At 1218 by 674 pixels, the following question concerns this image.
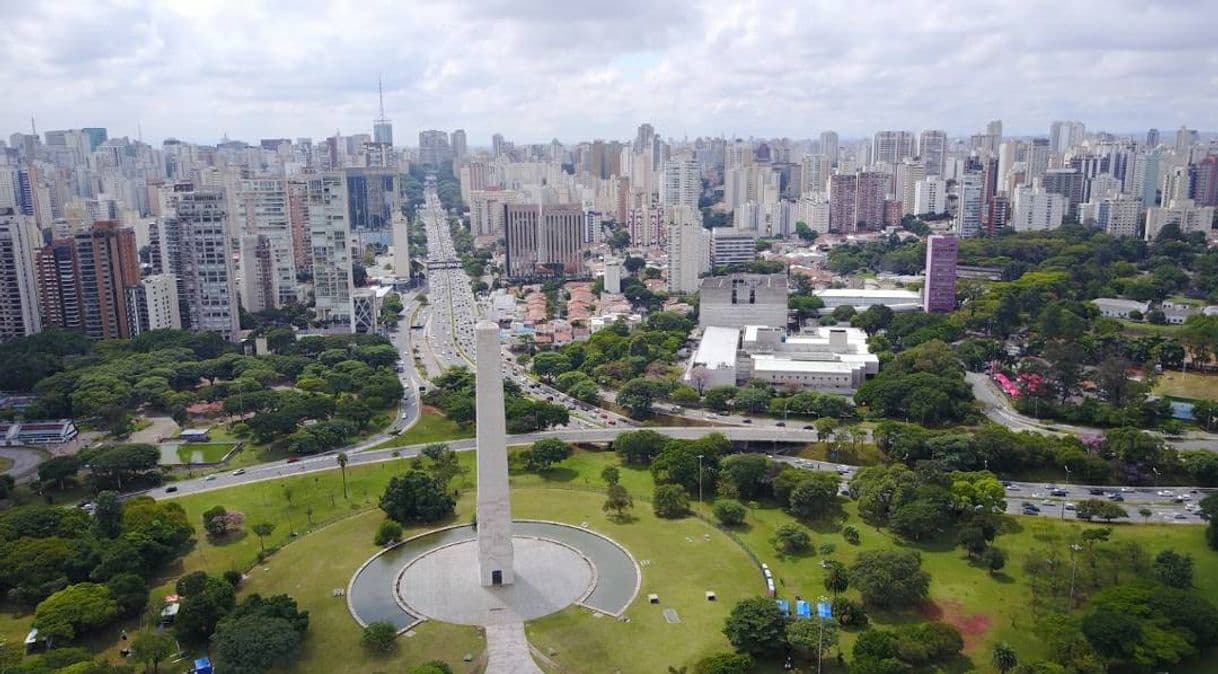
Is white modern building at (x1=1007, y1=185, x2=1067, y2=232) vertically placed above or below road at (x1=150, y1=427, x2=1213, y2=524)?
above

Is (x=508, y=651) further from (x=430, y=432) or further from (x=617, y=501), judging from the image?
(x=430, y=432)

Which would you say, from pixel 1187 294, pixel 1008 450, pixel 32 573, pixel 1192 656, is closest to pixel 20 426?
pixel 32 573

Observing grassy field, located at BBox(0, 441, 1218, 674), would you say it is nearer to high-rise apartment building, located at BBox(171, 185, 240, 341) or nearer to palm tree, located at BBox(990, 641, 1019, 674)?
palm tree, located at BBox(990, 641, 1019, 674)

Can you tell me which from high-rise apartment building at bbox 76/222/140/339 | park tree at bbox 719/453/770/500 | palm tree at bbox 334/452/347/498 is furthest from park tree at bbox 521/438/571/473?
high-rise apartment building at bbox 76/222/140/339

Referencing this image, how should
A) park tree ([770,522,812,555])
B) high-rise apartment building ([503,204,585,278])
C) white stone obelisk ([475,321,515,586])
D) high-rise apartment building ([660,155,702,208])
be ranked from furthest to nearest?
1. high-rise apartment building ([660,155,702,208])
2. high-rise apartment building ([503,204,585,278])
3. park tree ([770,522,812,555])
4. white stone obelisk ([475,321,515,586])

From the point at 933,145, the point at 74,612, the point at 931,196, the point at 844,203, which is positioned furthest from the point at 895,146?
the point at 74,612

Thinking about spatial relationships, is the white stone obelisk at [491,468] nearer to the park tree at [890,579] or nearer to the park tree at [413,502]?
the park tree at [413,502]

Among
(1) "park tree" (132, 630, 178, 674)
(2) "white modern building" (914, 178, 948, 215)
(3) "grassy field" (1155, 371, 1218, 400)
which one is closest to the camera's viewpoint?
(1) "park tree" (132, 630, 178, 674)

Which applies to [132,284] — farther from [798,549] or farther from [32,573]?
[798,549]
